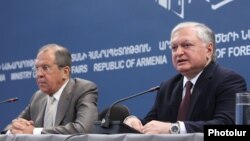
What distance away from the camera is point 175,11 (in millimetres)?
4570

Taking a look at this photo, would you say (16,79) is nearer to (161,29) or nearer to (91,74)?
(91,74)

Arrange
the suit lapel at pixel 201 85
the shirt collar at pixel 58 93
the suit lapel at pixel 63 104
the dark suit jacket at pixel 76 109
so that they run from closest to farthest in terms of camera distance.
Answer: the suit lapel at pixel 201 85 → the dark suit jacket at pixel 76 109 → the suit lapel at pixel 63 104 → the shirt collar at pixel 58 93

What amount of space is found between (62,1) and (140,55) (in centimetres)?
116

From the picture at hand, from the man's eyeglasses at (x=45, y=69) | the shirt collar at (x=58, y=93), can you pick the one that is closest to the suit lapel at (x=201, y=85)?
the shirt collar at (x=58, y=93)

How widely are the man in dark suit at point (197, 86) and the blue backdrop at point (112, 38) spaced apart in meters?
0.76

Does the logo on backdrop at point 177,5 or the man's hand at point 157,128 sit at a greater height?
the logo on backdrop at point 177,5

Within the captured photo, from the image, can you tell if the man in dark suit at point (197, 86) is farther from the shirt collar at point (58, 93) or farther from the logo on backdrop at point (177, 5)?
the logo on backdrop at point (177, 5)

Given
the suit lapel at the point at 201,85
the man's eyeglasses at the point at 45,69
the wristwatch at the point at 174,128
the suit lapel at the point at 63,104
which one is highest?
the man's eyeglasses at the point at 45,69

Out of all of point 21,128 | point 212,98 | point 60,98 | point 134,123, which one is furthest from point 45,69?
point 212,98

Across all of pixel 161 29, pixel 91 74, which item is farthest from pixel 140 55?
pixel 91 74

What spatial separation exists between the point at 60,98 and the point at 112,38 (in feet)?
3.96

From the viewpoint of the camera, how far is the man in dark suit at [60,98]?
3842mm

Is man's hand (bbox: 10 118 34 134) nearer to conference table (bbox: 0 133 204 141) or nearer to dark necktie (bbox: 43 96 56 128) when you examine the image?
dark necktie (bbox: 43 96 56 128)

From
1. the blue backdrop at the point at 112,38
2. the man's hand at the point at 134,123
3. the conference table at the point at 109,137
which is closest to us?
the conference table at the point at 109,137
